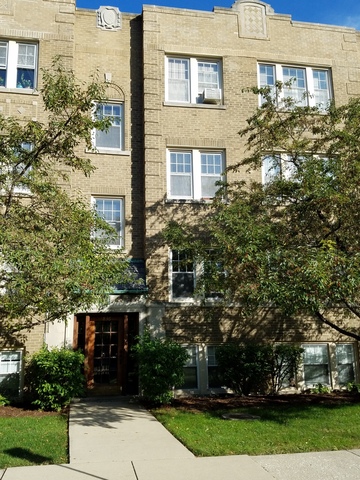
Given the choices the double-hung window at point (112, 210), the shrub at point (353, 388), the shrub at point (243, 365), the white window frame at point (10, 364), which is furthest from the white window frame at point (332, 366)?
the white window frame at point (10, 364)

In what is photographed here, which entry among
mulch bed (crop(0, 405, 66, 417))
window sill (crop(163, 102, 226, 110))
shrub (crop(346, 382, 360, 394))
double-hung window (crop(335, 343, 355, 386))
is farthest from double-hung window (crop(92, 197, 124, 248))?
shrub (crop(346, 382, 360, 394))

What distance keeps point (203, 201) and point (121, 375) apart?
5652 mm

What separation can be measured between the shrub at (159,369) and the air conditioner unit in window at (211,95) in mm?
8068

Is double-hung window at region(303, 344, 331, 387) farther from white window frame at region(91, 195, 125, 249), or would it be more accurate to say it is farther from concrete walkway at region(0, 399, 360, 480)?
concrete walkway at region(0, 399, 360, 480)

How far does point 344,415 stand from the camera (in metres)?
10.7

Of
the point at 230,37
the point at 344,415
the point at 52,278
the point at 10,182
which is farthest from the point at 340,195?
the point at 230,37

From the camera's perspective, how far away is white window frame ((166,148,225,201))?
15.3 m

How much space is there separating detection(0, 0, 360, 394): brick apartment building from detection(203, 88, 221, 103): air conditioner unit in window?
0.05m

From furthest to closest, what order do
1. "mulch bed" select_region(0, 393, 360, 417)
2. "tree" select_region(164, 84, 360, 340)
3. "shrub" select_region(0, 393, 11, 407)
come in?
"shrub" select_region(0, 393, 11, 407)
"mulch bed" select_region(0, 393, 360, 417)
"tree" select_region(164, 84, 360, 340)

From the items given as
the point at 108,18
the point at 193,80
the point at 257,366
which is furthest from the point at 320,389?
the point at 108,18

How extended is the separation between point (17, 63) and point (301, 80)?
942cm

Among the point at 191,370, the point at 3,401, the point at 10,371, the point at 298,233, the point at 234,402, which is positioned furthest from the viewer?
the point at 191,370

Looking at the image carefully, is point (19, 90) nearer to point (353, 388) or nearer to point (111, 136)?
point (111, 136)

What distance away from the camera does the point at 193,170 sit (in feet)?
50.7
